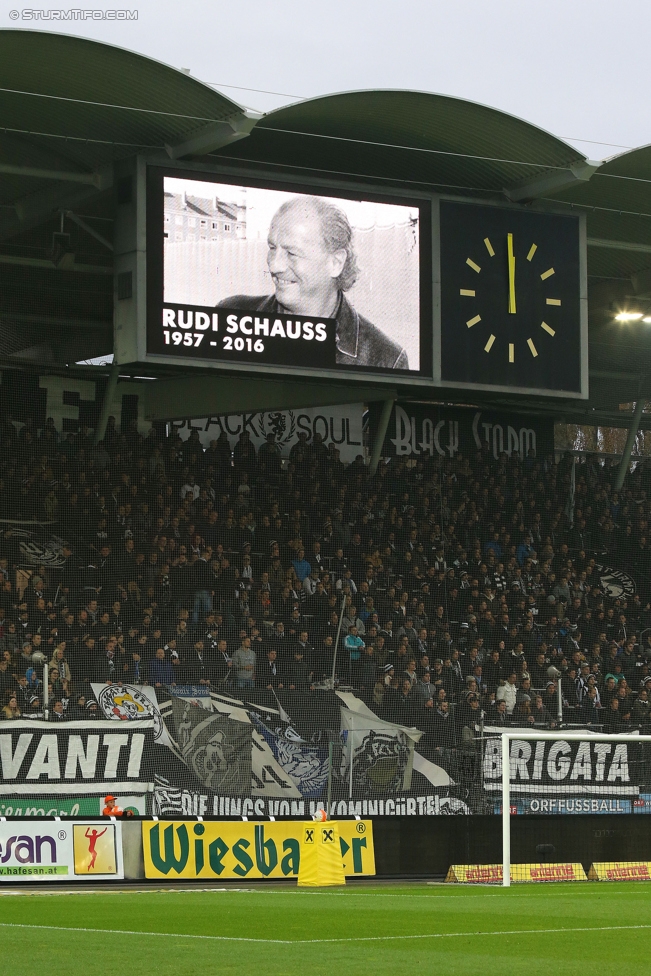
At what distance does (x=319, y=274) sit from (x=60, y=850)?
853 centimetres

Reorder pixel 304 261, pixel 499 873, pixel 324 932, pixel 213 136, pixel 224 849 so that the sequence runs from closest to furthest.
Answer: pixel 324 932, pixel 224 849, pixel 499 873, pixel 213 136, pixel 304 261

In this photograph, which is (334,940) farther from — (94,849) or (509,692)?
(509,692)

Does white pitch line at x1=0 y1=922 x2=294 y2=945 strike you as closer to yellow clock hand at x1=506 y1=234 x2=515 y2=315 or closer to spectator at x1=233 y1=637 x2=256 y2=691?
spectator at x1=233 y1=637 x2=256 y2=691

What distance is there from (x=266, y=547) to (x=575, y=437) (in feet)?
29.9

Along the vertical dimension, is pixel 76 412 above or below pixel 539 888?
above

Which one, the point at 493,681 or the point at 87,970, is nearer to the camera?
the point at 87,970

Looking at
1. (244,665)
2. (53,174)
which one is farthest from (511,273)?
(244,665)

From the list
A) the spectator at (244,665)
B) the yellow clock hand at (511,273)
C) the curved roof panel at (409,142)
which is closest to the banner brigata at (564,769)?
the spectator at (244,665)

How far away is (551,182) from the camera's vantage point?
22.1 metres

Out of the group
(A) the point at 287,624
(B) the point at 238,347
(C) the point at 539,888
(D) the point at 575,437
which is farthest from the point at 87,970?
(D) the point at 575,437

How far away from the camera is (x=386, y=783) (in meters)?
20.8

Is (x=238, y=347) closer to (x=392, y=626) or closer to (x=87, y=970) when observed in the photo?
(x=392, y=626)

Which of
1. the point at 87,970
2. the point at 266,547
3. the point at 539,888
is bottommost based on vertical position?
the point at 539,888

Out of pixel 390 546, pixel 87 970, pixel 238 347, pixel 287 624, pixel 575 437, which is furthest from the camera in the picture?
pixel 575 437
